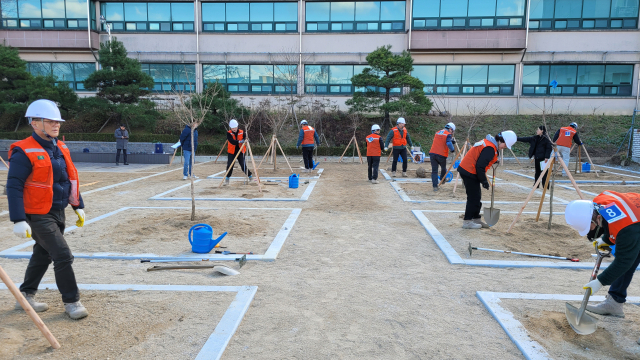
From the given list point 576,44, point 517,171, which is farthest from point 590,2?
point 517,171

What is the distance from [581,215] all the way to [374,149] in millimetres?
9853

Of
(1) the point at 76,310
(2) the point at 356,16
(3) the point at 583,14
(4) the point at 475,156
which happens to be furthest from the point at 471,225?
(3) the point at 583,14

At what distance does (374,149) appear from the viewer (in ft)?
43.4

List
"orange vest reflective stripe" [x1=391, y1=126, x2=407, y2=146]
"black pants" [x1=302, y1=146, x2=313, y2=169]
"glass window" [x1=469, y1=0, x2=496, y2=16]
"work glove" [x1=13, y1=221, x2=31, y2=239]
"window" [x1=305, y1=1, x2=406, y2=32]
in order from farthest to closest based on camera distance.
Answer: "window" [x1=305, y1=1, x2=406, y2=32], "glass window" [x1=469, y1=0, x2=496, y2=16], "black pants" [x1=302, y1=146, x2=313, y2=169], "orange vest reflective stripe" [x1=391, y1=126, x2=407, y2=146], "work glove" [x1=13, y1=221, x2=31, y2=239]

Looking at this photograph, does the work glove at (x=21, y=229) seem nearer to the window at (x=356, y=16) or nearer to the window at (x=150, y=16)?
the window at (x=356, y=16)

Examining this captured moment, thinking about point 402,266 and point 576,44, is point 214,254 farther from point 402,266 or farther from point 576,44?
point 576,44

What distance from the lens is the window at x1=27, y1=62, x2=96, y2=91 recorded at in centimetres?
2777

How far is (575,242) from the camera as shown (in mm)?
6590

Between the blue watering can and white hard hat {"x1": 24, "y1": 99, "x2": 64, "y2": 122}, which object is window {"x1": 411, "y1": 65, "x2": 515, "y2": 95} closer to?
the blue watering can

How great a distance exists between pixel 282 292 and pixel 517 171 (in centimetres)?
1571

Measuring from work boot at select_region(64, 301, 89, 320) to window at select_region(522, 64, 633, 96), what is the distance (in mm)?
28831

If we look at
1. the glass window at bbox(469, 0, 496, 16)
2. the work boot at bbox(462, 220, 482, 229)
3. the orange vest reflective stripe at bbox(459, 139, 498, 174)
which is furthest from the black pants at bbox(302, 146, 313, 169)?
the glass window at bbox(469, 0, 496, 16)

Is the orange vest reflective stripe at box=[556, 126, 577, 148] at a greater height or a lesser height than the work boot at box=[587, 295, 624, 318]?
greater

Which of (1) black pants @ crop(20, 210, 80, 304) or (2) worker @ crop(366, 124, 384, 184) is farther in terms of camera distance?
Answer: (2) worker @ crop(366, 124, 384, 184)
